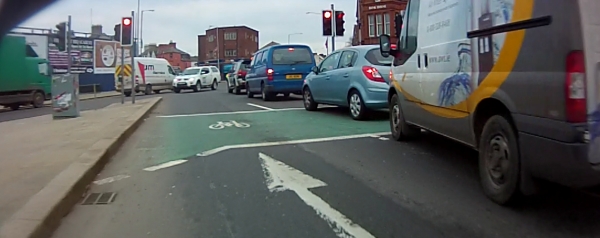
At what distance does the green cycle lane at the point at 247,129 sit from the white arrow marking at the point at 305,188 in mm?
1504

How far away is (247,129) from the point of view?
34.6 feet

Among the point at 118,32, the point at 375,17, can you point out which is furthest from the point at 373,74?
the point at 375,17

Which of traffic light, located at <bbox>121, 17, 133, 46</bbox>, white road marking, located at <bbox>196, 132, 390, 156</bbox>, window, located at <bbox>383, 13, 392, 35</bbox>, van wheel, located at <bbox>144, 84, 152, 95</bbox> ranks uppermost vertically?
window, located at <bbox>383, 13, 392, 35</bbox>

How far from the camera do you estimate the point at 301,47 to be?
59.4ft

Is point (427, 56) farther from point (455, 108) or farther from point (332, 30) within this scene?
point (332, 30)

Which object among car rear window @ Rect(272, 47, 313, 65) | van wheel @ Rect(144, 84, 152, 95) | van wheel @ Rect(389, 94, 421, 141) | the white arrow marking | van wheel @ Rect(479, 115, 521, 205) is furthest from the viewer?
van wheel @ Rect(144, 84, 152, 95)

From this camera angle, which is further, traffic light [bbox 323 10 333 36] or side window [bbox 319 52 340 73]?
traffic light [bbox 323 10 333 36]

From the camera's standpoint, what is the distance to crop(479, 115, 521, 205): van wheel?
170 inches

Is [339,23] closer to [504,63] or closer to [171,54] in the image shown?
[504,63]

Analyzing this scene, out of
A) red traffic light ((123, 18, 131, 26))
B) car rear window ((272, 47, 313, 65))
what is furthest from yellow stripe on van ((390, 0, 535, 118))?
red traffic light ((123, 18, 131, 26))

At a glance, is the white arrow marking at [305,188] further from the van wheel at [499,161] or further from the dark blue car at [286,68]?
the dark blue car at [286,68]

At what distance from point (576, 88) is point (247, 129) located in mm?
7507

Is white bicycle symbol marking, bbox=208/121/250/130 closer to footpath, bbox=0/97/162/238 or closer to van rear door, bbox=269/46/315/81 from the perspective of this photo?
footpath, bbox=0/97/162/238

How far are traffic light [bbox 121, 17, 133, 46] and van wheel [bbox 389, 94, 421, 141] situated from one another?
12.0 meters
